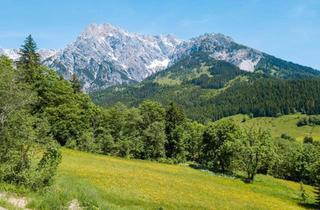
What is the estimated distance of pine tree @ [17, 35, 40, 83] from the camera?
8606 centimetres

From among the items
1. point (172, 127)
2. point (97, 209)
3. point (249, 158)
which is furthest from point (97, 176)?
point (172, 127)

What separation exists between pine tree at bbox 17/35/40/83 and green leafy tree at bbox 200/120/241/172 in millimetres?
47857

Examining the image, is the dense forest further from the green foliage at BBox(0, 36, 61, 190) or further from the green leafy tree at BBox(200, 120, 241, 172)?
the green foliage at BBox(0, 36, 61, 190)

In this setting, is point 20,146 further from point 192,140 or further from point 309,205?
point 192,140

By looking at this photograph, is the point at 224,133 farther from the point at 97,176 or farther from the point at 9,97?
the point at 9,97

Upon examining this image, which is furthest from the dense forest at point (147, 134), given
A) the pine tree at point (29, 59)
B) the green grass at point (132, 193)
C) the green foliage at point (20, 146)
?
the green foliage at point (20, 146)

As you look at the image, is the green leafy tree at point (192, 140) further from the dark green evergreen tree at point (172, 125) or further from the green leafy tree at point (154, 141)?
the green leafy tree at point (154, 141)

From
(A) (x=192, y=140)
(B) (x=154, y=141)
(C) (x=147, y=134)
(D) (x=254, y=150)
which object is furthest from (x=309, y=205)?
(A) (x=192, y=140)

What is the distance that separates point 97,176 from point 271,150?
152ft

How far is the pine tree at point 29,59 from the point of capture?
8606 cm

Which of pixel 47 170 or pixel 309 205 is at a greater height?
pixel 47 170

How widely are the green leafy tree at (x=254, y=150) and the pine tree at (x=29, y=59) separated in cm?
4881

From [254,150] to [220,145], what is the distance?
25.2m

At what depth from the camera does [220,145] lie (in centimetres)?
10394
